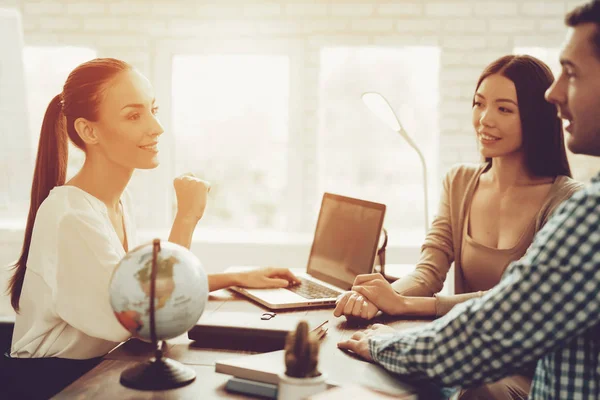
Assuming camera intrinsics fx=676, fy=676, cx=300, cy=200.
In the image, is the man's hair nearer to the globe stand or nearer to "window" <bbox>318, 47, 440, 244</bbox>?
the globe stand

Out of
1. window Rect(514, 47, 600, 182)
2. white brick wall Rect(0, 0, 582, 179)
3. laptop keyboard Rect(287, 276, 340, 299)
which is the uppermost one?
white brick wall Rect(0, 0, 582, 179)

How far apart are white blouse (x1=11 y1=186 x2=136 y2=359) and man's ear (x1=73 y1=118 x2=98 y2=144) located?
15 centimetres

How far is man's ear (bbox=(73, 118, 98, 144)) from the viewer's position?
1682 mm

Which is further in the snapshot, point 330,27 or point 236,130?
point 236,130

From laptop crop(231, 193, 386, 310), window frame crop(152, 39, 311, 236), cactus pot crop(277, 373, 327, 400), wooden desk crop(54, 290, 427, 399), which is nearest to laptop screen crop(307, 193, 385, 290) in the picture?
laptop crop(231, 193, 386, 310)

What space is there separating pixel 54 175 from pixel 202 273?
2.24 ft

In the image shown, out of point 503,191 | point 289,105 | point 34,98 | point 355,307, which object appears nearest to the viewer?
point 355,307

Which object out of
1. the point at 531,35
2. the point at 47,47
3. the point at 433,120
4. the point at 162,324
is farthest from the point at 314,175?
the point at 162,324

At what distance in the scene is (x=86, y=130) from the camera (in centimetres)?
169

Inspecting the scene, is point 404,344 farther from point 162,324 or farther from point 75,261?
point 75,261

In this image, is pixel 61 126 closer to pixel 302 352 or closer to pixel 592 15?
pixel 302 352

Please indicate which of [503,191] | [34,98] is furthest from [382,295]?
[34,98]

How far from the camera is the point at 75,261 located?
56.6 inches

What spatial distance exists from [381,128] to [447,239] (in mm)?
1501
